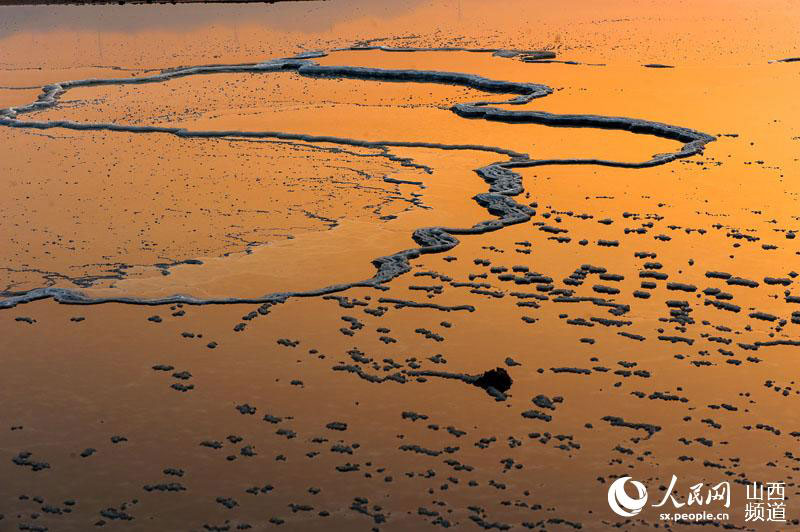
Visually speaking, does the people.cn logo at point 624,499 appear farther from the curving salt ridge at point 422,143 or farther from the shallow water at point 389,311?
the curving salt ridge at point 422,143

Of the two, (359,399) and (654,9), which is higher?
(654,9)

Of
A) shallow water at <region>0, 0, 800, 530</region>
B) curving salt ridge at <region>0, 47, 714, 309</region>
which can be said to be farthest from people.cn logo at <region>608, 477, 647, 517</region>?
curving salt ridge at <region>0, 47, 714, 309</region>

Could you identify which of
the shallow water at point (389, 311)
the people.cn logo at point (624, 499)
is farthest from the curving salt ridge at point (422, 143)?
the people.cn logo at point (624, 499)

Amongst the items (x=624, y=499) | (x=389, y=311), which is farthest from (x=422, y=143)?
(x=624, y=499)

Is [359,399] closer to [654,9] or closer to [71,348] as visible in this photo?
[71,348]

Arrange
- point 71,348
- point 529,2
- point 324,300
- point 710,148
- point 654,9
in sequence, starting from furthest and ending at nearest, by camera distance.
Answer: point 529,2 < point 654,9 < point 710,148 < point 324,300 < point 71,348

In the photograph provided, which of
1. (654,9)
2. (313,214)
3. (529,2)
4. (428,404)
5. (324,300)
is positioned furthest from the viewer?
(529,2)

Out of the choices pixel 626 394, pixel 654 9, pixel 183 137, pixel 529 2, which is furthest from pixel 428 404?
pixel 529 2
